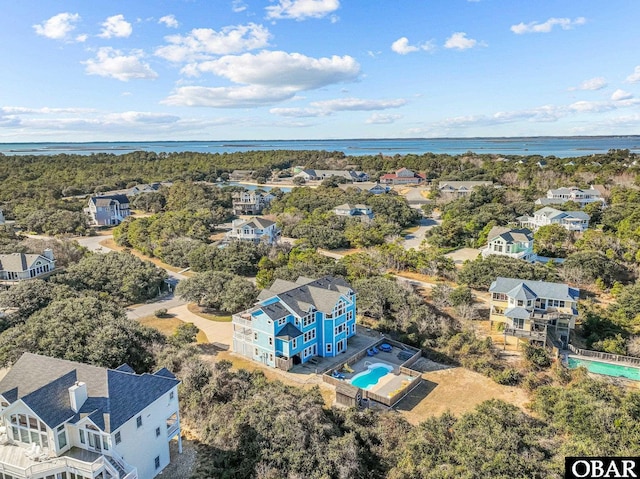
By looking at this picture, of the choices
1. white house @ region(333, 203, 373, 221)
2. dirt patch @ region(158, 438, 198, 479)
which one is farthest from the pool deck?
white house @ region(333, 203, 373, 221)

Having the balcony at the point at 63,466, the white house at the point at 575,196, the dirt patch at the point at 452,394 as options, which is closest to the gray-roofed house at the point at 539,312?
the dirt patch at the point at 452,394

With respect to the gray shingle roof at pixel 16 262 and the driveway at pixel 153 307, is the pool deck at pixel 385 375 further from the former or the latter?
the gray shingle roof at pixel 16 262

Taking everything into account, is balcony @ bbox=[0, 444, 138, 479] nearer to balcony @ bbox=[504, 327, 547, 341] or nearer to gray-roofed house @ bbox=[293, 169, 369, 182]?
balcony @ bbox=[504, 327, 547, 341]

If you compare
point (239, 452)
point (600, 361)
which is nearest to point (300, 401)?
point (239, 452)

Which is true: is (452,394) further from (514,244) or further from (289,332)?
(514,244)

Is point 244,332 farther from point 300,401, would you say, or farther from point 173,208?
point 173,208

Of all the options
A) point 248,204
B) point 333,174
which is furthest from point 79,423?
point 333,174

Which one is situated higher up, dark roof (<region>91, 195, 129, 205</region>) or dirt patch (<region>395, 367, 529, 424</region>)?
dark roof (<region>91, 195, 129, 205</region>)
